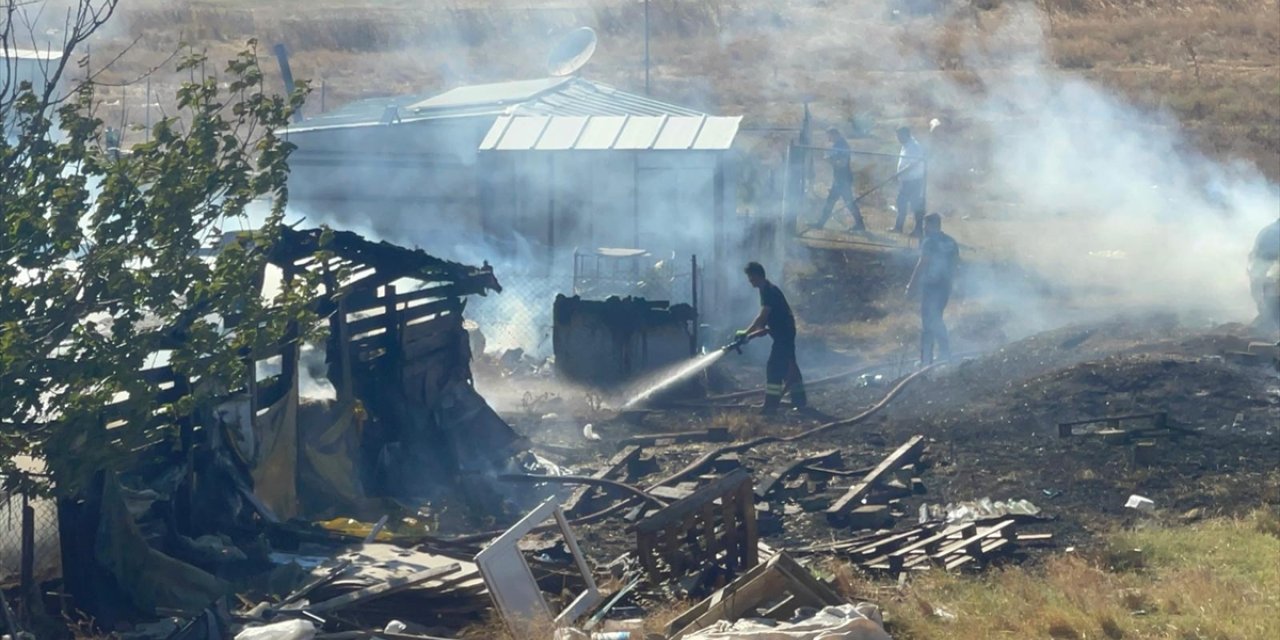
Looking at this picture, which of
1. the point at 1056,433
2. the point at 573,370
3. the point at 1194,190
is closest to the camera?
the point at 1056,433

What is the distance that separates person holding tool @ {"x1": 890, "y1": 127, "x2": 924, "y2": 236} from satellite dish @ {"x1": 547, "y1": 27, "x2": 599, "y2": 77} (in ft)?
16.5

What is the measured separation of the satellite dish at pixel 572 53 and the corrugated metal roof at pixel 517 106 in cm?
85

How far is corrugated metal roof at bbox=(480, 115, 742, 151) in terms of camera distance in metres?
17.9

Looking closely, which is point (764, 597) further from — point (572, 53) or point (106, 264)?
point (572, 53)

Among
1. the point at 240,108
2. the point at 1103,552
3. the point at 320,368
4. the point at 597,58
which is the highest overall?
the point at 597,58

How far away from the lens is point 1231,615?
7.57 m

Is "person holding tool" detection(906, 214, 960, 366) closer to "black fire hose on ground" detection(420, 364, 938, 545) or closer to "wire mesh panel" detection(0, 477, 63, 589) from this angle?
"black fire hose on ground" detection(420, 364, 938, 545)

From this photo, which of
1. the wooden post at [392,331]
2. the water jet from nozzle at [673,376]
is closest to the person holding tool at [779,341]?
the water jet from nozzle at [673,376]

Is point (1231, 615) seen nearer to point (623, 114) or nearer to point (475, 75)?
point (623, 114)

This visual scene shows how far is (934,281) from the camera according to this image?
1575cm

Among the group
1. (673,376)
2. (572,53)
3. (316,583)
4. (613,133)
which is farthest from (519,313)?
(316,583)

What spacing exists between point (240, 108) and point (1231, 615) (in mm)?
5620

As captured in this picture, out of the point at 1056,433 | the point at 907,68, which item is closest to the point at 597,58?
the point at 907,68

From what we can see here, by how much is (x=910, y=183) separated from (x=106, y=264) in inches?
662
